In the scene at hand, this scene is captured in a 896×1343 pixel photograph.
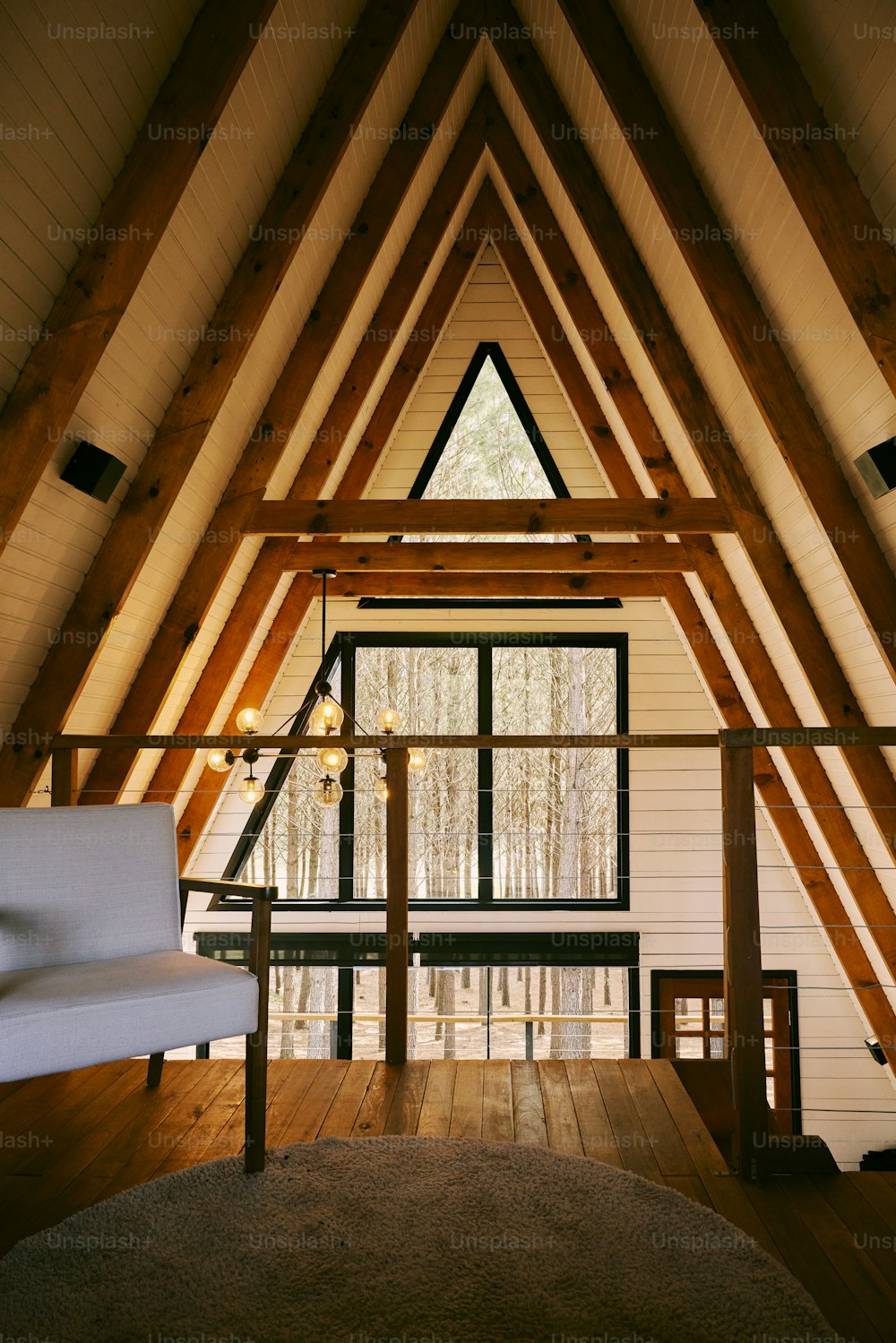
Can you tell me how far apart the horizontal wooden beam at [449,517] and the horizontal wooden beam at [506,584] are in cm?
178

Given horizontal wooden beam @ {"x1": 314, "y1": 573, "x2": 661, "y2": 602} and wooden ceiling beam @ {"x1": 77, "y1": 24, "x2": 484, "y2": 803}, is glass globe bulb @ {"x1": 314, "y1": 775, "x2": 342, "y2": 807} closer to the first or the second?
wooden ceiling beam @ {"x1": 77, "y1": 24, "x2": 484, "y2": 803}

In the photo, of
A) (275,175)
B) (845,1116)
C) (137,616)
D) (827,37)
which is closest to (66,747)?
(137,616)

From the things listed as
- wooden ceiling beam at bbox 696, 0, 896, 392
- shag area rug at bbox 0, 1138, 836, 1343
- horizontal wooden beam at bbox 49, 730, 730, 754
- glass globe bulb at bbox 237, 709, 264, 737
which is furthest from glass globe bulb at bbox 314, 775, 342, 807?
wooden ceiling beam at bbox 696, 0, 896, 392

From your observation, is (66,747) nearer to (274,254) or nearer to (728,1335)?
(274,254)

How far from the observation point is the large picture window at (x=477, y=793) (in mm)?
6840

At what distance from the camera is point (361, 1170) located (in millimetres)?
2232

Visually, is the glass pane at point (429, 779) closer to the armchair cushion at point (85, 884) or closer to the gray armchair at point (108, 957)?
the gray armchair at point (108, 957)

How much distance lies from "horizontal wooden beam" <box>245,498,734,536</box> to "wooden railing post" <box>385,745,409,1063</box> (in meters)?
1.69

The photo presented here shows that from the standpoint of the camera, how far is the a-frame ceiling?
2.60 m

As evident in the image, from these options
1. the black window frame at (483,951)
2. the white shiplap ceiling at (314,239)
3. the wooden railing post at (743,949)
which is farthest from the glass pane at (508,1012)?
the wooden railing post at (743,949)

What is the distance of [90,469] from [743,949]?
2438mm

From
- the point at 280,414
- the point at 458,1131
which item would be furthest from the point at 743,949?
the point at 280,414

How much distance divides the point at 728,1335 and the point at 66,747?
2716 millimetres

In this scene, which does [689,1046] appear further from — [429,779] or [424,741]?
[424,741]
